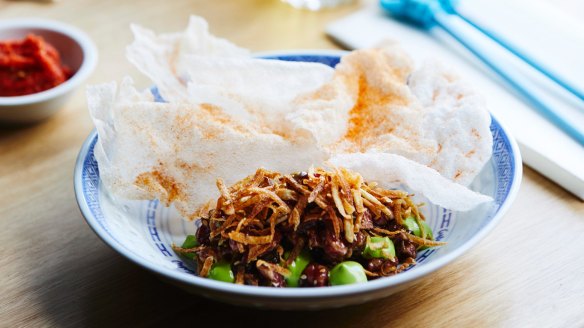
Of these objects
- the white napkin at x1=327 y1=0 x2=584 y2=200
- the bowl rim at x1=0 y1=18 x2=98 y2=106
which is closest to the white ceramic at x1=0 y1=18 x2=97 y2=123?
the bowl rim at x1=0 y1=18 x2=98 y2=106

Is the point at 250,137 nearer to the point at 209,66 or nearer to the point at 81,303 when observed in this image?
the point at 209,66

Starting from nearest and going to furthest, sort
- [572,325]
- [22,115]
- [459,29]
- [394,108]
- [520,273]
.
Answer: [572,325] → [520,273] → [394,108] → [22,115] → [459,29]

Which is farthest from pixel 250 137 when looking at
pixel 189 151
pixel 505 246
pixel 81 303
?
pixel 505 246

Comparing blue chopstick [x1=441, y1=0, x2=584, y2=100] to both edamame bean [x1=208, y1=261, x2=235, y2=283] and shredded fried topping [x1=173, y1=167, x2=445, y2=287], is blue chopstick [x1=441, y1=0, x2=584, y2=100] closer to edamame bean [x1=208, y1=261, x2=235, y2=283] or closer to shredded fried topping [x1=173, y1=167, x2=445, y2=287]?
shredded fried topping [x1=173, y1=167, x2=445, y2=287]

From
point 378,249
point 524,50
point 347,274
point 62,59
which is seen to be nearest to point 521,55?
point 524,50

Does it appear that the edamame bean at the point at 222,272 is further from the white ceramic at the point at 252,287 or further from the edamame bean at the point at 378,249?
the edamame bean at the point at 378,249

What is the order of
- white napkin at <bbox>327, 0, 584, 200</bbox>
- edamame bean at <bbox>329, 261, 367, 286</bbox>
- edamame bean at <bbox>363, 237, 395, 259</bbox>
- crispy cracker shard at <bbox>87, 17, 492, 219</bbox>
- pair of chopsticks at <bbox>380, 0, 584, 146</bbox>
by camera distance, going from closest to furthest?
edamame bean at <bbox>329, 261, 367, 286</bbox> < edamame bean at <bbox>363, 237, 395, 259</bbox> < crispy cracker shard at <bbox>87, 17, 492, 219</bbox> < white napkin at <bbox>327, 0, 584, 200</bbox> < pair of chopsticks at <bbox>380, 0, 584, 146</bbox>
